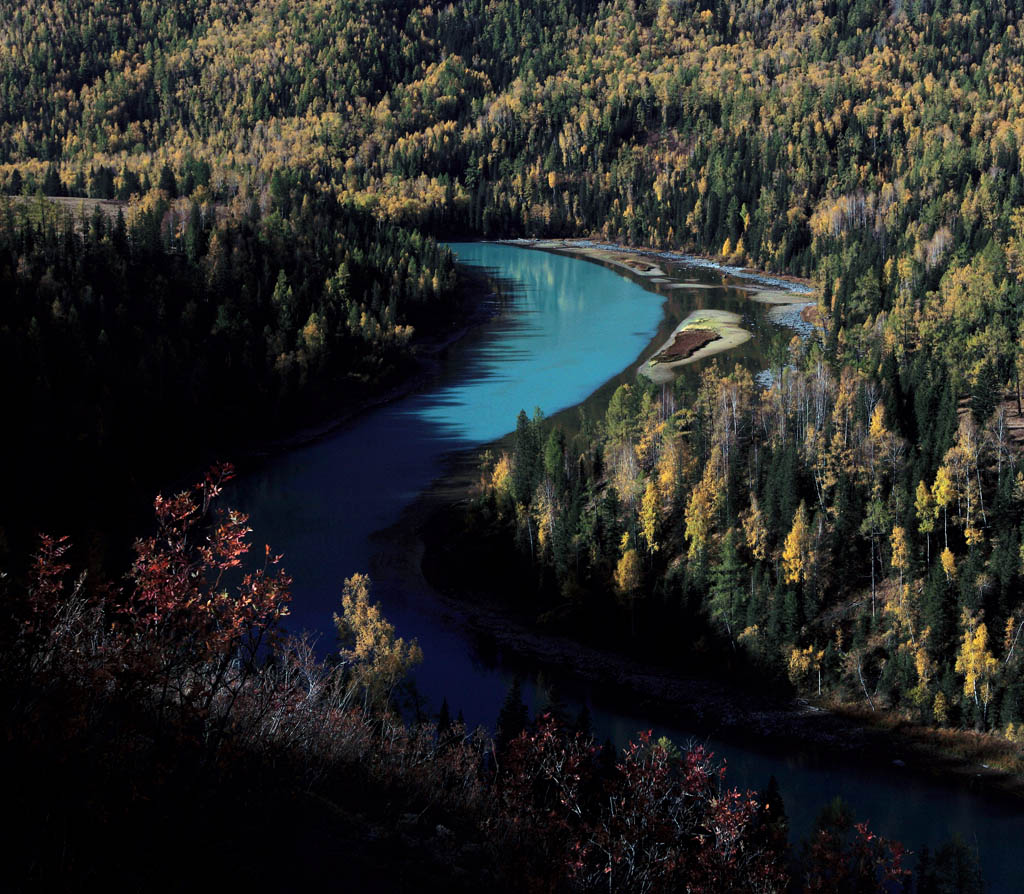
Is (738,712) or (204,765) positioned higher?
(204,765)

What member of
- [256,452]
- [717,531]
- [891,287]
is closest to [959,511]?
[717,531]

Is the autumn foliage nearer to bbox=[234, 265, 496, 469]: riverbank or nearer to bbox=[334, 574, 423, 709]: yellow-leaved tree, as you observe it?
bbox=[334, 574, 423, 709]: yellow-leaved tree

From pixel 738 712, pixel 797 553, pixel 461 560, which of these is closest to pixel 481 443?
pixel 461 560

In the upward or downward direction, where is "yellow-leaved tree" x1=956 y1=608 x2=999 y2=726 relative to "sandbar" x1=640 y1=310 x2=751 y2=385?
downward

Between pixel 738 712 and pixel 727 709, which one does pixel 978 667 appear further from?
pixel 727 709

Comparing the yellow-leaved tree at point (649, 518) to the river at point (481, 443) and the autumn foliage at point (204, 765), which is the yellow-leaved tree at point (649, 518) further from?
the autumn foliage at point (204, 765)

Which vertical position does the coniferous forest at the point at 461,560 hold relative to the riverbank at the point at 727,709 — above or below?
above

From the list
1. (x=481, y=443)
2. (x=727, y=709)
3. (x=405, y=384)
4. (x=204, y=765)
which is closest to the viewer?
(x=204, y=765)

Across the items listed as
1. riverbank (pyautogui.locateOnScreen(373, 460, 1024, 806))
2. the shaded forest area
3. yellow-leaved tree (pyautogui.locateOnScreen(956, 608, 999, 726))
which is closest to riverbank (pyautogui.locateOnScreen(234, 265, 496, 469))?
the shaded forest area

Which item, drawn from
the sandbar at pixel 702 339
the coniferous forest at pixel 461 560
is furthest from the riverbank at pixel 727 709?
the sandbar at pixel 702 339
